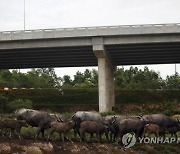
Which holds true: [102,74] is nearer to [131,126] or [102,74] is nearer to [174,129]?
[174,129]

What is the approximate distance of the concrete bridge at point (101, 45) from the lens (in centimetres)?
3966

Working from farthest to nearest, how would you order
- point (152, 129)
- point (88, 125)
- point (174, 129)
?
point (174, 129)
point (152, 129)
point (88, 125)

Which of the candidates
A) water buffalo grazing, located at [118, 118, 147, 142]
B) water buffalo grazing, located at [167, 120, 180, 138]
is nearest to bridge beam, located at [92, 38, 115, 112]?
water buffalo grazing, located at [167, 120, 180, 138]

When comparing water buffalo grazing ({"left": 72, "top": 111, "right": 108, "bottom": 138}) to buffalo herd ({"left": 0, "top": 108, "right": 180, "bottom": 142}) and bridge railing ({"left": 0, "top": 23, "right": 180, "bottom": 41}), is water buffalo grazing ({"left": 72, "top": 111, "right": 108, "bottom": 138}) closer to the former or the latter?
buffalo herd ({"left": 0, "top": 108, "right": 180, "bottom": 142})

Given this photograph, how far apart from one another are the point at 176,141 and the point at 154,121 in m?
1.64

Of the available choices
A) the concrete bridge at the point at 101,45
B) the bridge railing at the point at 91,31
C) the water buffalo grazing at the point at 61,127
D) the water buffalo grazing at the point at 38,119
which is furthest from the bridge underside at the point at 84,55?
the water buffalo grazing at the point at 61,127

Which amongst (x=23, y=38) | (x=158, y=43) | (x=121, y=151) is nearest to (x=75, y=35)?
(x=23, y=38)

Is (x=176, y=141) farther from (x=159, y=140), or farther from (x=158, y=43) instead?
(x=158, y=43)

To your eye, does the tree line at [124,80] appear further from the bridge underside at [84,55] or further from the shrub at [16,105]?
the shrub at [16,105]

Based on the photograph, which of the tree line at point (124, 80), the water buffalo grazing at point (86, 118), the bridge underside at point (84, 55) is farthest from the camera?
the tree line at point (124, 80)

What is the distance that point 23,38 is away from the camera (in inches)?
1644

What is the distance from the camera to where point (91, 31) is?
132 ft

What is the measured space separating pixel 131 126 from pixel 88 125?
93.1 inches

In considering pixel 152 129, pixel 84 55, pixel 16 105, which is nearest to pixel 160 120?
pixel 152 129
